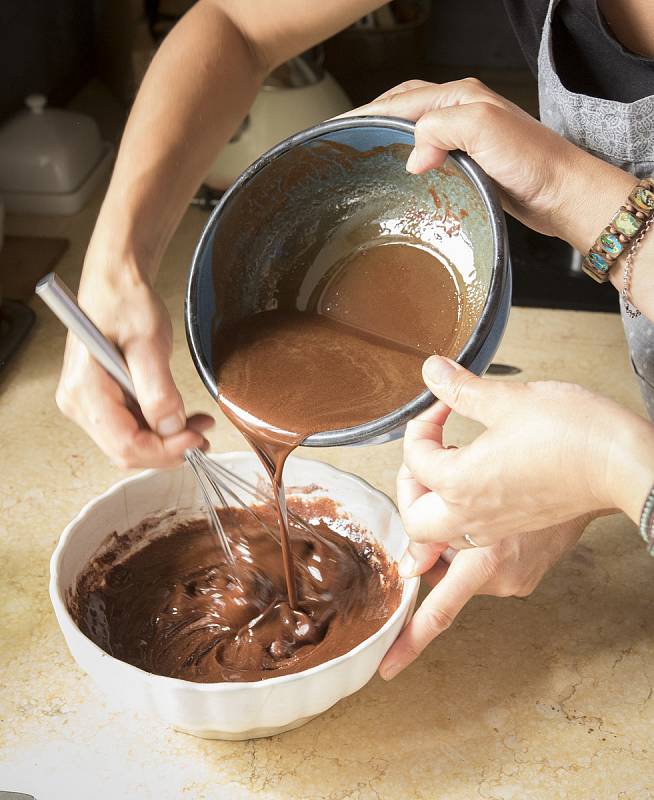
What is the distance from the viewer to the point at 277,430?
0.84 meters

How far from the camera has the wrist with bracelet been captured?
2.84 feet

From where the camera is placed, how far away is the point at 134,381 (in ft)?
2.83

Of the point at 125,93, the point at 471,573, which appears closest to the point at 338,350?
the point at 471,573

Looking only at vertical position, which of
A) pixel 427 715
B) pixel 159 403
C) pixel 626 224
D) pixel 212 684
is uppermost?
pixel 626 224

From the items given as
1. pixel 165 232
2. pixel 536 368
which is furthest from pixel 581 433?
pixel 536 368

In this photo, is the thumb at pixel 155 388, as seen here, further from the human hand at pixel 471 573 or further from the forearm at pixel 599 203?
the forearm at pixel 599 203

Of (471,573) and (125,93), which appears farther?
(125,93)

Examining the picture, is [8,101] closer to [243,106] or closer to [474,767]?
[243,106]

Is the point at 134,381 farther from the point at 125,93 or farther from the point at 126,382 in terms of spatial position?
the point at 125,93

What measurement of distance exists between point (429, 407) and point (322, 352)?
0.48ft

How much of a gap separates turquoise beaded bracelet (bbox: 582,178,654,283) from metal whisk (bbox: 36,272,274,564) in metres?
0.42

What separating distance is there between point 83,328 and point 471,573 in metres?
0.42

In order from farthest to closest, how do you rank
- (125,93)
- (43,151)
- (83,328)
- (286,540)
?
(125,93)
(43,151)
(286,540)
(83,328)

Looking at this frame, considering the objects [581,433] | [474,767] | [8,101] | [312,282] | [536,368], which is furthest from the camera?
[8,101]
